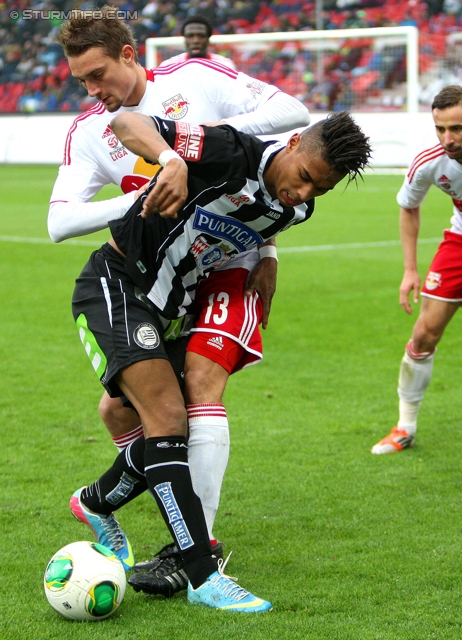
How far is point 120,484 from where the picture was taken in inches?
152

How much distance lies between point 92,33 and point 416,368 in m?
2.80

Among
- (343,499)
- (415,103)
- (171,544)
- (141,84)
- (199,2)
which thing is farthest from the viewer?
(199,2)

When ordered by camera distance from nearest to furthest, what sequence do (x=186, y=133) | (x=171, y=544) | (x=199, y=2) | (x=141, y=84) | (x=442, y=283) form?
(x=186, y=133) → (x=171, y=544) → (x=141, y=84) → (x=442, y=283) → (x=199, y=2)

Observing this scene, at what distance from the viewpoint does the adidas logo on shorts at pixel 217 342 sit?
3766 millimetres

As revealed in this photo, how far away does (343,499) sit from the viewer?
15.1 ft

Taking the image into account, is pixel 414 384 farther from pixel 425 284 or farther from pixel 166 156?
pixel 166 156

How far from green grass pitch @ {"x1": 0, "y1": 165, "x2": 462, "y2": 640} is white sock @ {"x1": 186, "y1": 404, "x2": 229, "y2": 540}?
361mm

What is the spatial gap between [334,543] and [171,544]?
2.37ft

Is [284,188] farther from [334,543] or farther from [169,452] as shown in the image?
[334,543]

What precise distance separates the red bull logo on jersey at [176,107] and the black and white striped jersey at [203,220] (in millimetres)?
Result: 676

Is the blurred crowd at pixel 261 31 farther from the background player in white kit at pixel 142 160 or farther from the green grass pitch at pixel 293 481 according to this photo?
the background player in white kit at pixel 142 160

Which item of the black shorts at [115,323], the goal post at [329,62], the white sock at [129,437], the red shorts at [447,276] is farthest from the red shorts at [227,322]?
the goal post at [329,62]

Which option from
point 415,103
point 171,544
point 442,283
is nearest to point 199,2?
point 415,103

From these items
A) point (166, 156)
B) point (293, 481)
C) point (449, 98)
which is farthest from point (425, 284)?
point (166, 156)
